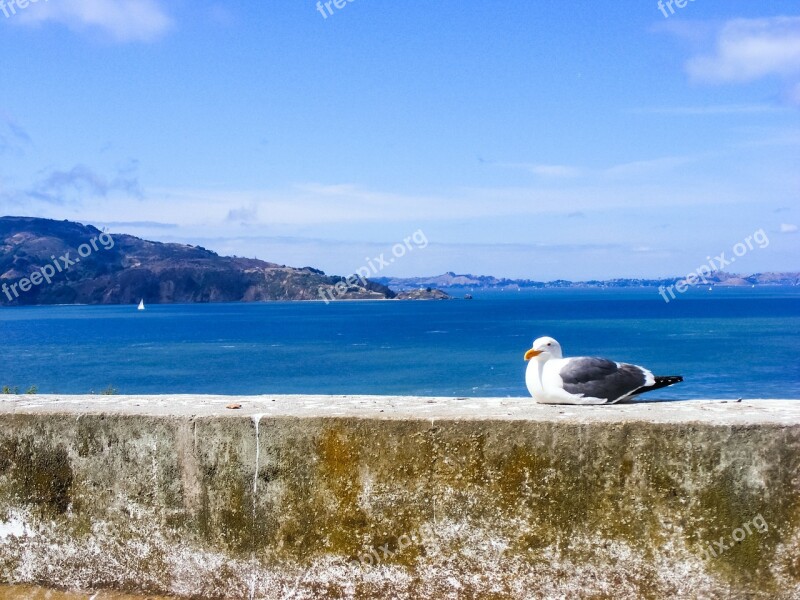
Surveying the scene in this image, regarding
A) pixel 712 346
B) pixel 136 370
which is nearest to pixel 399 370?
pixel 136 370

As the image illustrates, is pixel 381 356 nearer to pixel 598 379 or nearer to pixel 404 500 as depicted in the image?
pixel 598 379

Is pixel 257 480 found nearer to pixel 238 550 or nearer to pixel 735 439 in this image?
pixel 238 550

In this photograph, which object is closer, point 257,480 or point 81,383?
point 257,480

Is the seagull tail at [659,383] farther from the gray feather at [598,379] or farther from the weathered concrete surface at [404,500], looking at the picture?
the weathered concrete surface at [404,500]

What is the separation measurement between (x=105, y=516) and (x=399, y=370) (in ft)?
216

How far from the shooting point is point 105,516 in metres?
4.36

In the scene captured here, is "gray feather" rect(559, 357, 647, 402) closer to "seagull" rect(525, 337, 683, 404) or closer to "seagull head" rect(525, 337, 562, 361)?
"seagull" rect(525, 337, 683, 404)

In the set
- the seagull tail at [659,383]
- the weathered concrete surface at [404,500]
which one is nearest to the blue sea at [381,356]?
the seagull tail at [659,383]

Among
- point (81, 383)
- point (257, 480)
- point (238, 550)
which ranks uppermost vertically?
point (257, 480)

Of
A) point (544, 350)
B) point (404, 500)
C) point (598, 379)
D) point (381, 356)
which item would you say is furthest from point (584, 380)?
point (381, 356)

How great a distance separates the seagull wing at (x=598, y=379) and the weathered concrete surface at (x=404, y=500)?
34 centimetres

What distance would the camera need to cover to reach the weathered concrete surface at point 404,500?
385cm

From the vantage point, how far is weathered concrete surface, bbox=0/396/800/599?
12.6 ft

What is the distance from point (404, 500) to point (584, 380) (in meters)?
1.43
